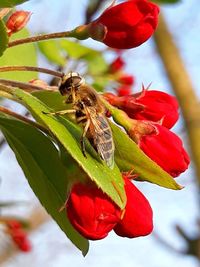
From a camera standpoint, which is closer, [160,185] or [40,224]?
[160,185]

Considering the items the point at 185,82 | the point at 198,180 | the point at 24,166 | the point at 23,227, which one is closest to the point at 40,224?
the point at 185,82

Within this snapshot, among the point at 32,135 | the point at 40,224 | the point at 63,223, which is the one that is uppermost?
the point at 32,135

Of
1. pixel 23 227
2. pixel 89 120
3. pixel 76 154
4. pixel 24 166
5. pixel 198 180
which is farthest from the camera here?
pixel 198 180

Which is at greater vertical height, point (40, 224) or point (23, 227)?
point (23, 227)

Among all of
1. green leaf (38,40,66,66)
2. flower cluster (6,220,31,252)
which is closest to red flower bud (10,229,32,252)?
flower cluster (6,220,31,252)

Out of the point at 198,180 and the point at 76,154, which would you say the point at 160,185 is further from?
the point at 198,180

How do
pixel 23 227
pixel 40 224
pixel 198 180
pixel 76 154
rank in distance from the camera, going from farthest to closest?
pixel 40 224 → pixel 198 180 → pixel 23 227 → pixel 76 154

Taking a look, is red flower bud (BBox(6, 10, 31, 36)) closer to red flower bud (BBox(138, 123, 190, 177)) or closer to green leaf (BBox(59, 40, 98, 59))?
red flower bud (BBox(138, 123, 190, 177))

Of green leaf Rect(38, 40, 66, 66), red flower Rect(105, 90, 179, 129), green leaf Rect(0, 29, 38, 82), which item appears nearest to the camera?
red flower Rect(105, 90, 179, 129)

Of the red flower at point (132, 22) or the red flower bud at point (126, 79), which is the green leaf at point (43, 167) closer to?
the red flower at point (132, 22)
